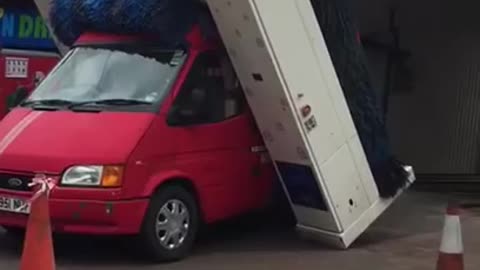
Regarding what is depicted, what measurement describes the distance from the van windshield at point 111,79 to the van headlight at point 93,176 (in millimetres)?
751

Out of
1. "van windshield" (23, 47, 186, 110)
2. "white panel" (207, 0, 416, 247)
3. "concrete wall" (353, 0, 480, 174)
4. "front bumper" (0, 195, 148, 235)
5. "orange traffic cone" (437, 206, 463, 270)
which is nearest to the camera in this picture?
"orange traffic cone" (437, 206, 463, 270)

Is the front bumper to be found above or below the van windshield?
below

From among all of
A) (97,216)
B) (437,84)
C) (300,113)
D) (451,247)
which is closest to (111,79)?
(97,216)

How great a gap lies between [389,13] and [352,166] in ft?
22.3

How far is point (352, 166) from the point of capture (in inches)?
358

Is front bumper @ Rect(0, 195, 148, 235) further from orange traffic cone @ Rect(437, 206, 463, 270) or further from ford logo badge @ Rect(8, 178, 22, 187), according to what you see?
orange traffic cone @ Rect(437, 206, 463, 270)

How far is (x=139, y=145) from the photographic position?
8.05 meters

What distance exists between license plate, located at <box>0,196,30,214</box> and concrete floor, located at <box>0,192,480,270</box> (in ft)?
1.51

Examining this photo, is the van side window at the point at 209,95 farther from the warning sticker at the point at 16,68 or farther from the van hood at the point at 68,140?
the warning sticker at the point at 16,68

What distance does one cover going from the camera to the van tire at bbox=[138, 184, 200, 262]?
8.18 metres

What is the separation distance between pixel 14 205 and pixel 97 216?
82cm

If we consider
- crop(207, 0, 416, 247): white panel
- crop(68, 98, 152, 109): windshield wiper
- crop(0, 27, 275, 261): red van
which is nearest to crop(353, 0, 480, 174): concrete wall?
crop(207, 0, 416, 247): white panel

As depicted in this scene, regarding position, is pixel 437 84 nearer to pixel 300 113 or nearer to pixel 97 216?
pixel 300 113

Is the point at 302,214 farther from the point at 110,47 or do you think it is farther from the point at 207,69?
the point at 110,47
